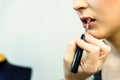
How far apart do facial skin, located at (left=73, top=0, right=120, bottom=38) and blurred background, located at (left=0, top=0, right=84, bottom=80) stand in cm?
64

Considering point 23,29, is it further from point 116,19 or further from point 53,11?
point 116,19

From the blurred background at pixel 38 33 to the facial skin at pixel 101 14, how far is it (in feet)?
2.09

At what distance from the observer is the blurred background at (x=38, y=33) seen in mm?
1448

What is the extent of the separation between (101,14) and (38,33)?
0.86 m

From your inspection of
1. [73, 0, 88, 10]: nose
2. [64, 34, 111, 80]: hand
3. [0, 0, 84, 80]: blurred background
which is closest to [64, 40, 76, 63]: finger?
[64, 34, 111, 80]: hand

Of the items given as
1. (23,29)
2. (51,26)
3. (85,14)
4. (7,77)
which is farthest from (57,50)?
(85,14)

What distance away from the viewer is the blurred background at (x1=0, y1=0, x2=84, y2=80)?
57.0 inches

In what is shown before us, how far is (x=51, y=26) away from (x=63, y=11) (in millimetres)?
121

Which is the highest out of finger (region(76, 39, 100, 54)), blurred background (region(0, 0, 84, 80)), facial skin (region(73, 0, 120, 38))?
facial skin (region(73, 0, 120, 38))

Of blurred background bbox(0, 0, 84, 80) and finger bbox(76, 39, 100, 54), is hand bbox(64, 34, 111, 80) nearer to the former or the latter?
finger bbox(76, 39, 100, 54)

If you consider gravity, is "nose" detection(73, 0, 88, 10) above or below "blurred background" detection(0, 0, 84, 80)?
above

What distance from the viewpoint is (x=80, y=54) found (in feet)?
2.21

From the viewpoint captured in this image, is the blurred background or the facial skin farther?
the blurred background

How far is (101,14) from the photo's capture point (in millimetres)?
733
